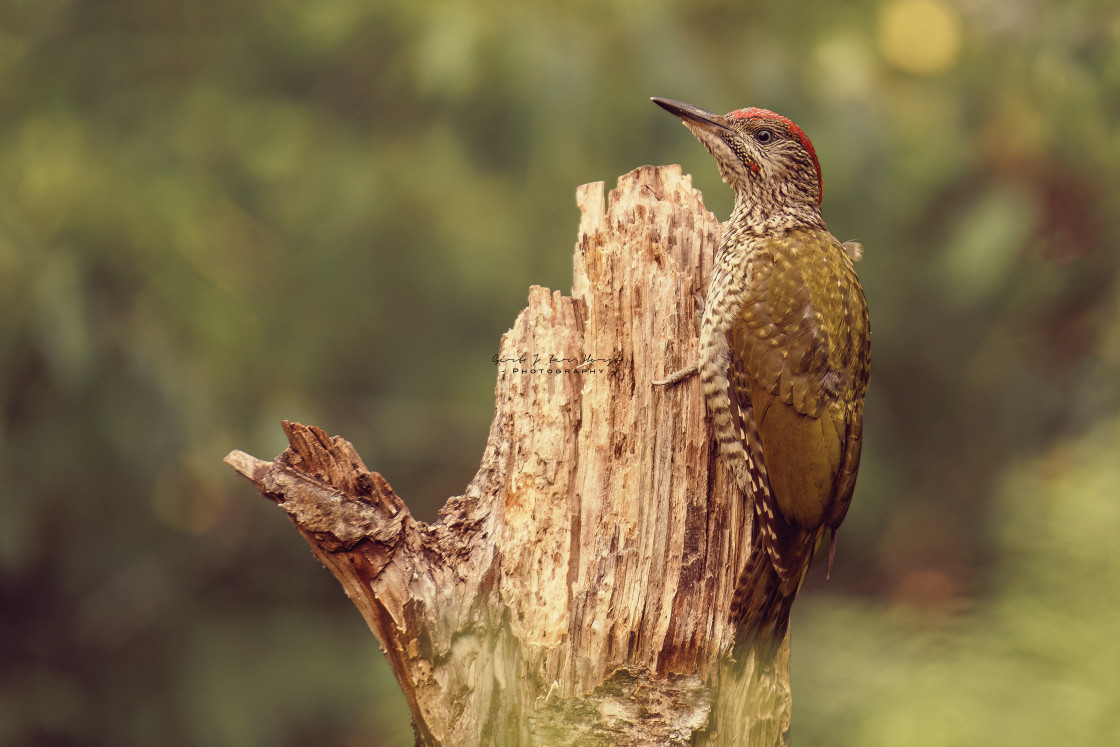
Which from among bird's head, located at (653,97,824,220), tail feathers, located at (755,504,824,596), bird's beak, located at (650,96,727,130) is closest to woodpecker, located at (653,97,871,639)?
tail feathers, located at (755,504,824,596)

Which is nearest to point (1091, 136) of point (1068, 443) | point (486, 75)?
point (1068, 443)

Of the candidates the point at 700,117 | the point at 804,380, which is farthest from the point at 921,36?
the point at 804,380

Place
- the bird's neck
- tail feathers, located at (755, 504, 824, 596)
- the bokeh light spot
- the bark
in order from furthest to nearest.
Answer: the bokeh light spot → the bird's neck → tail feathers, located at (755, 504, 824, 596) → the bark

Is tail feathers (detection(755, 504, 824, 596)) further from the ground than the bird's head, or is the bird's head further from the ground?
the bird's head

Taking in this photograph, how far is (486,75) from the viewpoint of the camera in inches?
191

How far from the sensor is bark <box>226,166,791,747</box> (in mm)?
2076

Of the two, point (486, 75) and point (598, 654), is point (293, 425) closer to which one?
point (598, 654)

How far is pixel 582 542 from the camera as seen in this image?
2217 millimetres

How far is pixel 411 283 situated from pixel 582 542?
3.92m

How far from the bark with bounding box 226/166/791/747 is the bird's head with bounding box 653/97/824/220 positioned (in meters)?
0.48

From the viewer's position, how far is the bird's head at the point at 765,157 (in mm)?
2782

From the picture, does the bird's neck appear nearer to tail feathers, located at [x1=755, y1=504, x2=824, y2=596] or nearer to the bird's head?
the bird's head

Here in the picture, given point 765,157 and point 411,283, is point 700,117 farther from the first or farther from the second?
point 411,283

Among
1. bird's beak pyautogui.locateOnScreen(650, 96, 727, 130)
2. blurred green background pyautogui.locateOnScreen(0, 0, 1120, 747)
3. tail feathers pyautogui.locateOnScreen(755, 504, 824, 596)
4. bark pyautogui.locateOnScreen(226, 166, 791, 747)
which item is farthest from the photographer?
blurred green background pyautogui.locateOnScreen(0, 0, 1120, 747)
